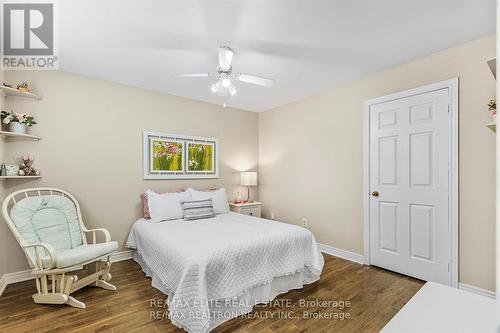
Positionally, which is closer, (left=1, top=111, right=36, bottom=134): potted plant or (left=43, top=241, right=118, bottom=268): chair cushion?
(left=43, top=241, right=118, bottom=268): chair cushion

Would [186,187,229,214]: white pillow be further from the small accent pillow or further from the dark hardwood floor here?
the dark hardwood floor

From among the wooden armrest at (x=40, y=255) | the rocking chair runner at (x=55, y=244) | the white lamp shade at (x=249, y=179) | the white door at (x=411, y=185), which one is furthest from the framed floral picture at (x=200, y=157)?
the white door at (x=411, y=185)

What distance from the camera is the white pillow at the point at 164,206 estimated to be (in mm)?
3293

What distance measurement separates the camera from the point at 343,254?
3.53 metres

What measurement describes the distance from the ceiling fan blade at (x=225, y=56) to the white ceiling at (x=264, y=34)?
10cm

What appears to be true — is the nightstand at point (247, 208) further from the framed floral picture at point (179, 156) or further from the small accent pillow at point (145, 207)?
the small accent pillow at point (145, 207)

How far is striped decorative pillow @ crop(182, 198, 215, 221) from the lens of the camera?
3.36 m

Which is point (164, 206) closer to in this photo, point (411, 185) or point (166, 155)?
point (166, 155)

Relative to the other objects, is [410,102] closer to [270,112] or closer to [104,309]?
[270,112]

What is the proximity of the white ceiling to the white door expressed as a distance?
0.63 m

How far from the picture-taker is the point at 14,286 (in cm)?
265

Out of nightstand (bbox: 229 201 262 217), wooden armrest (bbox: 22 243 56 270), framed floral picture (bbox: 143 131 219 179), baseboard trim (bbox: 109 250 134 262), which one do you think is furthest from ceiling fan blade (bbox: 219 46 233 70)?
baseboard trim (bbox: 109 250 134 262)

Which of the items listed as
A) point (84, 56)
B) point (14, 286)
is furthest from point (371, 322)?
point (84, 56)

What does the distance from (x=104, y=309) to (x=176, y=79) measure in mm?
2782
